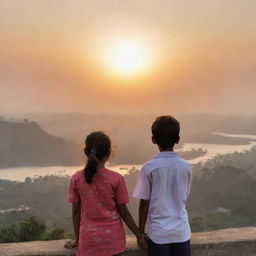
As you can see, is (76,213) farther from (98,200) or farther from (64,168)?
(64,168)

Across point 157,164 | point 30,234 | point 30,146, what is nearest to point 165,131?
point 157,164

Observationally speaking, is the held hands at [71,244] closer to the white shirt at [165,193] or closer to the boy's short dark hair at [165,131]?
the white shirt at [165,193]

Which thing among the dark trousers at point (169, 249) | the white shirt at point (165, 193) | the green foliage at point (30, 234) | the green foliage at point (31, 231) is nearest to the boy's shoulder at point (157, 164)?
the white shirt at point (165, 193)

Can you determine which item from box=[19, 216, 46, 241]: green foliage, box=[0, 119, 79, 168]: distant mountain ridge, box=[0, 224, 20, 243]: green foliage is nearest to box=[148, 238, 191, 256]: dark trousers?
box=[19, 216, 46, 241]: green foliage

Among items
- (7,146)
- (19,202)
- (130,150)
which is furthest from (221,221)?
(7,146)

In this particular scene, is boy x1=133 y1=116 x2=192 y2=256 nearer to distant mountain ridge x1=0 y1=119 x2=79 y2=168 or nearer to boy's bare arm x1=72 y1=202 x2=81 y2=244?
boy's bare arm x1=72 y1=202 x2=81 y2=244

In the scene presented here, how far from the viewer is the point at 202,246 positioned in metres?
1.29

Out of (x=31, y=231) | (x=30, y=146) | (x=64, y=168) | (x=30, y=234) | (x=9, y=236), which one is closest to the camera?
(x=30, y=234)

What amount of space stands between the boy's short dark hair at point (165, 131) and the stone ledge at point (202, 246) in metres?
0.36

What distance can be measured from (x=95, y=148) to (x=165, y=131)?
0.65ft

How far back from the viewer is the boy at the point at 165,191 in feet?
3.58

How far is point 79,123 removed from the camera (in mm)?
17641

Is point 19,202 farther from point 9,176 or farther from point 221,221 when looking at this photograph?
point 221,221

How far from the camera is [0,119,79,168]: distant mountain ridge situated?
18.5 m
